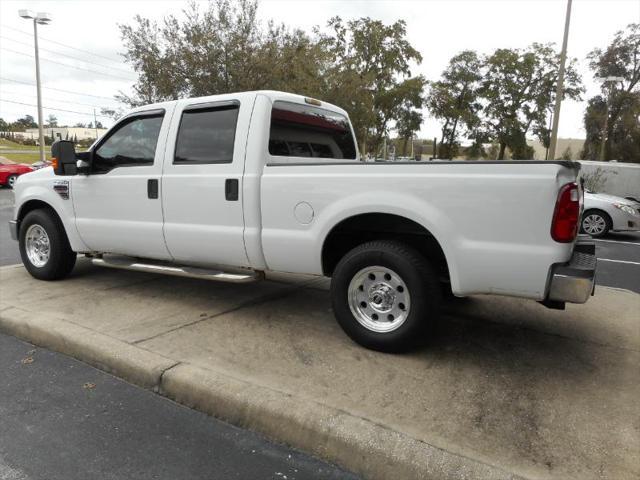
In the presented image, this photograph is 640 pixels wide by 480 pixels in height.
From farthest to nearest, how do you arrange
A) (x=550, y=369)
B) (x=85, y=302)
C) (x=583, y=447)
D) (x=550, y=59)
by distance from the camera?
(x=550, y=59)
(x=85, y=302)
(x=550, y=369)
(x=583, y=447)

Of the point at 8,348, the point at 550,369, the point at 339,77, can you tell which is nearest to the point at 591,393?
the point at 550,369

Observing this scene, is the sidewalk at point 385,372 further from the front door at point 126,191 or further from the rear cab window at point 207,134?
the rear cab window at point 207,134

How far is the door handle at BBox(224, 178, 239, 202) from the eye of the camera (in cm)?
409

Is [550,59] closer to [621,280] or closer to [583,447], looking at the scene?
[621,280]

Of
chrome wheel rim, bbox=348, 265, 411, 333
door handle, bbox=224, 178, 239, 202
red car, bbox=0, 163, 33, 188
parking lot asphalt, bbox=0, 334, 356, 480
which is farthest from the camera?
red car, bbox=0, 163, 33, 188

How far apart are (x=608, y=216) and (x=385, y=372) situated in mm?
10304

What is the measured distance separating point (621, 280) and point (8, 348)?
24.1 ft

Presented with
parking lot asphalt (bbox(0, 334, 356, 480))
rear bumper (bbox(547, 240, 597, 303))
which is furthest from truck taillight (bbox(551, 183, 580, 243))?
parking lot asphalt (bbox(0, 334, 356, 480))

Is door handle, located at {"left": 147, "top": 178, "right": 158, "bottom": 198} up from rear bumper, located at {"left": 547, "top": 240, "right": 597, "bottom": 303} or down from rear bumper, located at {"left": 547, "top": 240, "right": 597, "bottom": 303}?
up

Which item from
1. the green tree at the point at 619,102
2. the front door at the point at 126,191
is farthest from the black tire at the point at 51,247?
the green tree at the point at 619,102

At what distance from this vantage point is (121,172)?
4852 mm

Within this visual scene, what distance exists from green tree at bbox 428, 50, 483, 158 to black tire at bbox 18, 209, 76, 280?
30.6m

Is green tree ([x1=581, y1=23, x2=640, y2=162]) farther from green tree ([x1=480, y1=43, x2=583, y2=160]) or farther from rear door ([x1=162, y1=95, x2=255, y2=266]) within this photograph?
rear door ([x1=162, y1=95, x2=255, y2=266])

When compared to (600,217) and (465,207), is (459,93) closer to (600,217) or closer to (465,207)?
(600,217)
